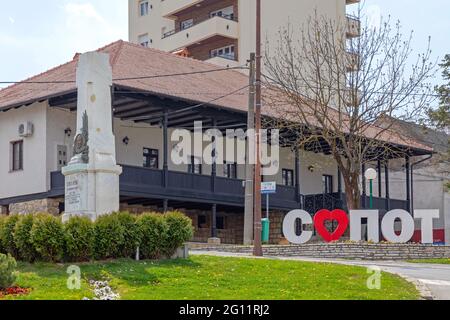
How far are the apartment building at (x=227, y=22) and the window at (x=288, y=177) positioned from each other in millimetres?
10827

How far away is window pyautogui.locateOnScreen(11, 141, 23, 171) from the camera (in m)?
34.5

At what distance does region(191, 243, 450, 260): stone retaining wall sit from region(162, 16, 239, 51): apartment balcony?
27.1m

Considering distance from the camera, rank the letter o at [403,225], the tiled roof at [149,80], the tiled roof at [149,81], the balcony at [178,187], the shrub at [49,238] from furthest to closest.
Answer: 1. the tiled roof at [149,80]
2. the tiled roof at [149,81]
3. the balcony at [178,187]
4. the letter o at [403,225]
5. the shrub at [49,238]

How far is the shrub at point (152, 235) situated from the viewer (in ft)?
60.1

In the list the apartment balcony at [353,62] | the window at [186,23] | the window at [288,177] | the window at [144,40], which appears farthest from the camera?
the window at [144,40]

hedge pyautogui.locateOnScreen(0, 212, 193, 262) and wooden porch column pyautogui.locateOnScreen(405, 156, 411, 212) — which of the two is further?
wooden porch column pyautogui.locateOnScreen(405, 156, 411, 212)

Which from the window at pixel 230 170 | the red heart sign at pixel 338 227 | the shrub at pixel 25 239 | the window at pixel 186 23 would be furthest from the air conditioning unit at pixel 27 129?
the window at pixel 186 23

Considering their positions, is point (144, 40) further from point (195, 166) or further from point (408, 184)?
point (195, 166)

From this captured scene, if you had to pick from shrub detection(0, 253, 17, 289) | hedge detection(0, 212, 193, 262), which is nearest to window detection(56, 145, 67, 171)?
hedge detection(0, 212, 193, 262)

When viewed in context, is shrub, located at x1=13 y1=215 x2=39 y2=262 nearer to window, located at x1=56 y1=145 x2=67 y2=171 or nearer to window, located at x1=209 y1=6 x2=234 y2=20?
window, located at x1=56 y1=145 x2=67 y2=171

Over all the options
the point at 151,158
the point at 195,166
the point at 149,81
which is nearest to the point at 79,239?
the point at 149,81

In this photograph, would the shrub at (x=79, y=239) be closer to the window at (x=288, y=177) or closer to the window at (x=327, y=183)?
the window at (x=288, y=177)

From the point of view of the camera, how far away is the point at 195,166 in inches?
1486
